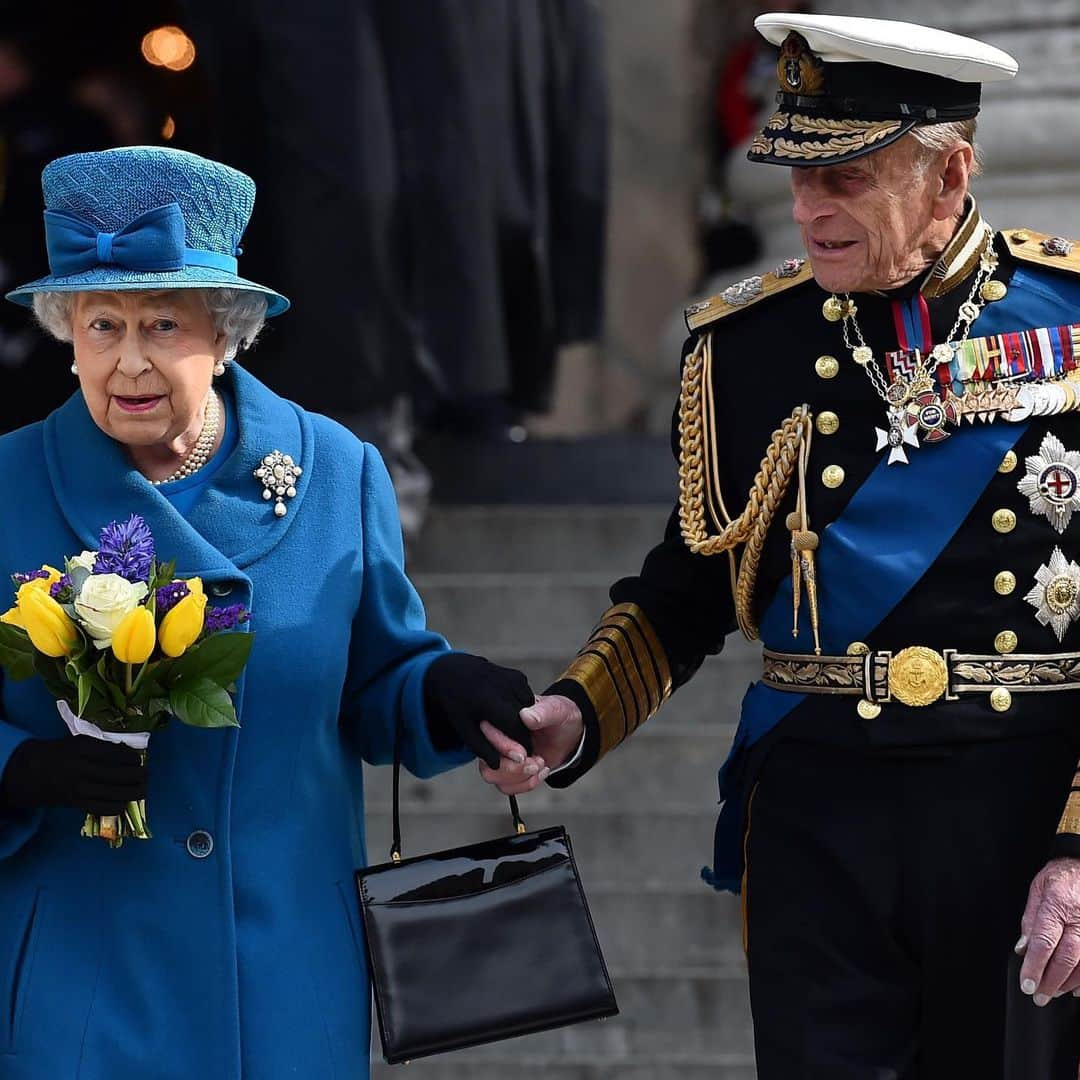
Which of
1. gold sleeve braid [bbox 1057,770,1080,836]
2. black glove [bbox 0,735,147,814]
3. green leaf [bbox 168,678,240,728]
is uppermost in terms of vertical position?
green leaf [bbox 168,678,240,728]

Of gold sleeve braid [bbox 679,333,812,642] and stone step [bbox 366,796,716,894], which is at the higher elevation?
gold sleeve braid [bbox 679,333,812,642]

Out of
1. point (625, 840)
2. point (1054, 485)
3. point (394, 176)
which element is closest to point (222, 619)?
point (1054, 485)

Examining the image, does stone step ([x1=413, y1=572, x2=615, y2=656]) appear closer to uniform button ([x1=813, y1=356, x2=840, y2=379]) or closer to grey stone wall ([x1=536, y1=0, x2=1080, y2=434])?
uniform button ([x1=813, y1=356, x2=840, y2=379])

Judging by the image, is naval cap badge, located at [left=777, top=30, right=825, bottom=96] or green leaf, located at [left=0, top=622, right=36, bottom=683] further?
naval cap badge, located at [left=777, top=30, right=825, bottom=96]

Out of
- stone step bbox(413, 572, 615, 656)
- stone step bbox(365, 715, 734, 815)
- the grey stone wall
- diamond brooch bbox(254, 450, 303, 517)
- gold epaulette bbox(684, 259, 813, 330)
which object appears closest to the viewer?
diamond brooch bbox(254, 450, 303, 517)

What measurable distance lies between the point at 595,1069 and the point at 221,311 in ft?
9.15

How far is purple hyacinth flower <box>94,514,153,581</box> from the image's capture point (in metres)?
3.17

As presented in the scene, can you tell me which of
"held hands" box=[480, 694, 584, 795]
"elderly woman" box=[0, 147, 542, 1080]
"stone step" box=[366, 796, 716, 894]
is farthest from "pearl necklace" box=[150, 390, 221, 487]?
"stone step" box=[366, 796, 716, 894]

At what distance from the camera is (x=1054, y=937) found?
319 centimetres

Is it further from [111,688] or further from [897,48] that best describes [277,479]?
[897,48]

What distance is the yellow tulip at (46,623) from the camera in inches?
122

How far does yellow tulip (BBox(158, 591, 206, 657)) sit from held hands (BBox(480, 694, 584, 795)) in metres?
0.51

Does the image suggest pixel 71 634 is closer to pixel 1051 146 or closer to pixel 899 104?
pixel 899 104

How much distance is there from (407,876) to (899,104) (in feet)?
4.18
